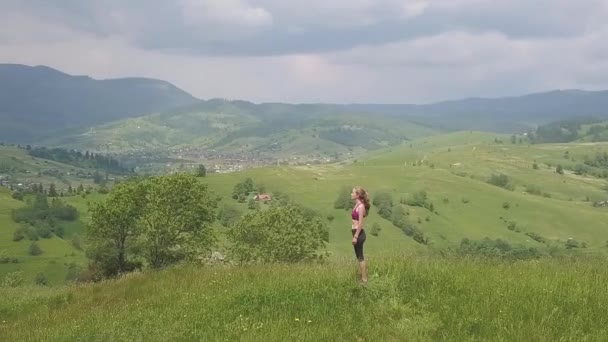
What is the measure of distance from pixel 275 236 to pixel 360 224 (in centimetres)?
5374

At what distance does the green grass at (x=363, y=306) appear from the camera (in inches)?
459

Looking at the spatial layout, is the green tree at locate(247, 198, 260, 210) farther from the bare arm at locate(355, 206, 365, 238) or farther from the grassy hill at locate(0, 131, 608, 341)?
the bare arm at locate(355, 206, 365, 238)

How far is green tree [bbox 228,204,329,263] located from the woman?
4785 cm

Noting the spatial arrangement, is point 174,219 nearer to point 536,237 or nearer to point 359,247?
point 359,247

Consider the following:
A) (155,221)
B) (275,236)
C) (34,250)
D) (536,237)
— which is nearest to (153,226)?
(155,221)

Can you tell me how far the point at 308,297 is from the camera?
45.1 ft

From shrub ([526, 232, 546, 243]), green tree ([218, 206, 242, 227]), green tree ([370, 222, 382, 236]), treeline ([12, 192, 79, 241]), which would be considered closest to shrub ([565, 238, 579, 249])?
shrub ([526, 232, 546, 243])

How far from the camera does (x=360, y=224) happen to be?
562 inches

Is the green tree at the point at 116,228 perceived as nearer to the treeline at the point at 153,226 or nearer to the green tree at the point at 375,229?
the treeline at the point at 153,226

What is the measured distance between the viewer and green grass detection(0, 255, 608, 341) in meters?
11.7

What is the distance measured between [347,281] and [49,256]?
163 meters

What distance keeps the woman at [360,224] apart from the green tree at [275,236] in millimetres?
47851

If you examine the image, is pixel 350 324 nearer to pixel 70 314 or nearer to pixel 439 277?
pixel 439 277

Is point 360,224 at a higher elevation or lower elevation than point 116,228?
higher
